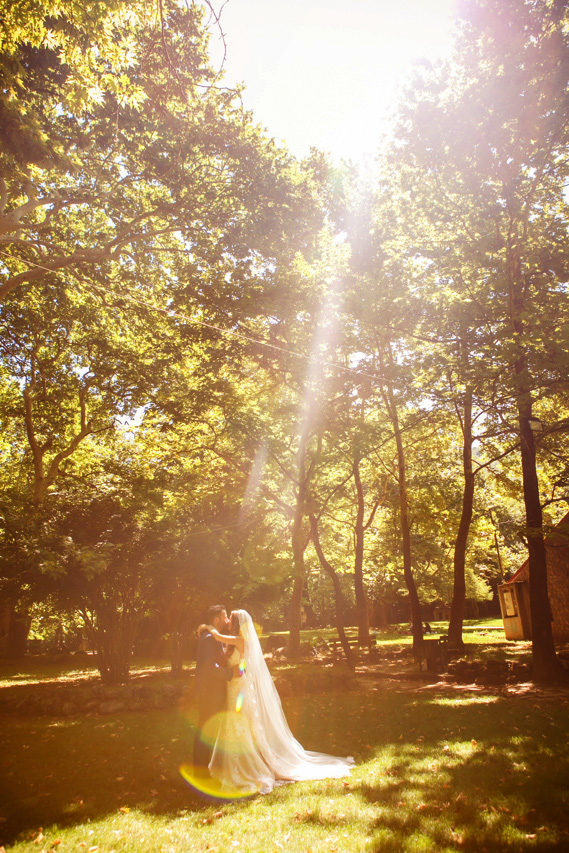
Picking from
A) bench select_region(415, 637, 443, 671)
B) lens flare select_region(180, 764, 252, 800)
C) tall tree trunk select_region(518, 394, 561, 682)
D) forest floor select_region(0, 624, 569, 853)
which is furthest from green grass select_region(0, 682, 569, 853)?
bench select_region(415, 637, 443, 671)

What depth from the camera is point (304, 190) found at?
46.0 ft

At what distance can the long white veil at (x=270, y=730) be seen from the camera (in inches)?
270

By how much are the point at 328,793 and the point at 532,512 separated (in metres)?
10.5

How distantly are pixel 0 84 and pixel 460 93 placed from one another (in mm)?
12066

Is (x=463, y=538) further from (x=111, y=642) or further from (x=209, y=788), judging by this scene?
(x=209, y=788)

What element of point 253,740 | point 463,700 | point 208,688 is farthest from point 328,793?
point 463,700

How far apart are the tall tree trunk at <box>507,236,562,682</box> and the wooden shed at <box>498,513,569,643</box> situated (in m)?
1.02

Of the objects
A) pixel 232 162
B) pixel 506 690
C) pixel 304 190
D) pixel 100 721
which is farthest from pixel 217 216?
pixel 506 690

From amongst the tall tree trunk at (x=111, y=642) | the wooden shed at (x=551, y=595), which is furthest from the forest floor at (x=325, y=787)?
the wooden shed at (x=551, y=595)

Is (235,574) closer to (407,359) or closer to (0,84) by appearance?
(407,359)

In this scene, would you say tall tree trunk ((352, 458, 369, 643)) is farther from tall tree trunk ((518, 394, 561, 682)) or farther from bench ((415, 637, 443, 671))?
tall tree trunk ((518, 394, 561, 682))

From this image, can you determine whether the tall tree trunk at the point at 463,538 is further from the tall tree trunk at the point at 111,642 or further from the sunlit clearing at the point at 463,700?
the tall tree trunk at the point at 111,642

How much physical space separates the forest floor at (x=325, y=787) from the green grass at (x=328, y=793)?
2cm

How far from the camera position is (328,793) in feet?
19.3
